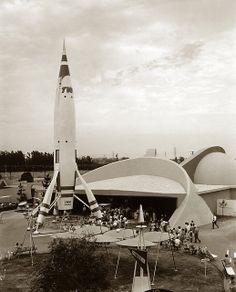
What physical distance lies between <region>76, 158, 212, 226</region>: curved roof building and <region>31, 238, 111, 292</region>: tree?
740 inches

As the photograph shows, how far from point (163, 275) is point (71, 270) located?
8.16 m

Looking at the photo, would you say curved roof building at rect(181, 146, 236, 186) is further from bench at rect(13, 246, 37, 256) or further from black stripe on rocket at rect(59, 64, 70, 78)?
bench at rect(13, 246, 37, 256)

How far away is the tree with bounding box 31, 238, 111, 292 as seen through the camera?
13844 mm

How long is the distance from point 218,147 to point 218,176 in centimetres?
642

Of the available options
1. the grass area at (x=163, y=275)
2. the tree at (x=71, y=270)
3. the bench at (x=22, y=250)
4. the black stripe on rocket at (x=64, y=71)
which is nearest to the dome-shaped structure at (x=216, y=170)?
the black stripe on rocket at (x=64, y=71)

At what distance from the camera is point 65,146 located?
34.1 m

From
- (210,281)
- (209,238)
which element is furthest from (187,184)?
(210,281)

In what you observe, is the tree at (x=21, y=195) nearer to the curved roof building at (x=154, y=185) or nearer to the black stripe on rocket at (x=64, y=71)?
the curved roof building at (x=154, y=185)

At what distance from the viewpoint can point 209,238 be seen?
29.2 metres

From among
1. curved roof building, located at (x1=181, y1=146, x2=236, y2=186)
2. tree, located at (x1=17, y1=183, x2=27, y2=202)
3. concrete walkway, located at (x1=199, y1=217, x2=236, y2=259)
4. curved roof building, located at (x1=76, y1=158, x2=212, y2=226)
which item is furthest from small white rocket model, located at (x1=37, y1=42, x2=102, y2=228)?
curved roof building, located at (x1=181, y1=146, x2=236, y2=186)

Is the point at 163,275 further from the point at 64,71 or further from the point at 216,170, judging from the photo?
the point at 216,170

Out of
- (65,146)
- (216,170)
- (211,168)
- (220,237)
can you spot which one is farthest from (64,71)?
(216,170)

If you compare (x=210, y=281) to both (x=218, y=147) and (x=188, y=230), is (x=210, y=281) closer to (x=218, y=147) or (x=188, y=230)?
(x=188, y=230)

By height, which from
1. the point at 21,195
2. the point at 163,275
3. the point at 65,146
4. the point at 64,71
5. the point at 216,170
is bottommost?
the point at 163,275
